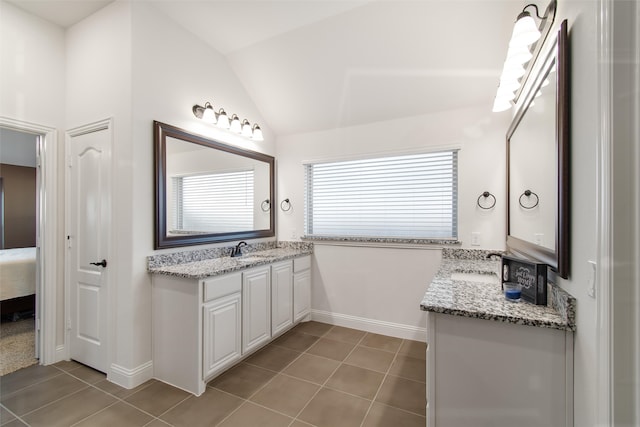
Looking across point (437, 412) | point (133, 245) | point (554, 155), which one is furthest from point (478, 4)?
point (133, 245)

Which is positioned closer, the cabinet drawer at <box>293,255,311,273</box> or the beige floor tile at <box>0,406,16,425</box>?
the beige floor tile at <box>0,406,16,425</box>

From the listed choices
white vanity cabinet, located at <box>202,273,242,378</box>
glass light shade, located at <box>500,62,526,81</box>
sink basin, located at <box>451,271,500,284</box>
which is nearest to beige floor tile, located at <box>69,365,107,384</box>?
white vanity cabinet, located at <box>202,273,242,378</box>

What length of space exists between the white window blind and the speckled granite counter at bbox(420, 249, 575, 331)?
213 cm

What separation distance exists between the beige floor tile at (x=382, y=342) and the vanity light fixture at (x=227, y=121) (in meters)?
2.53

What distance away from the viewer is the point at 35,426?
172cm

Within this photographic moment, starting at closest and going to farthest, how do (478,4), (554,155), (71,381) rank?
(554,155) → (478,4) → (71,381)

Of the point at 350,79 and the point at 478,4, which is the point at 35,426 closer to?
the point at 350,79

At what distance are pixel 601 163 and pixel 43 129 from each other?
3604 millimetres

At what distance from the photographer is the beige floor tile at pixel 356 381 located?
2090 mm

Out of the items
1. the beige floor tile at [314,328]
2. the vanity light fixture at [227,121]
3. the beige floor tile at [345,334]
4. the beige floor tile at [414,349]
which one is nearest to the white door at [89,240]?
the vanity light fixture at [227,121]

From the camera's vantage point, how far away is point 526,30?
1.44 metres

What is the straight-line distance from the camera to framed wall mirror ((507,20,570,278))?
1.20 m

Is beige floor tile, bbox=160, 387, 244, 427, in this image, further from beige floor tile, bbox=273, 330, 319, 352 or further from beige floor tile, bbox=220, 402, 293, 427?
beige floor tile, bbox=273, 330, 319, 352

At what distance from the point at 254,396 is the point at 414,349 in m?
1.56
